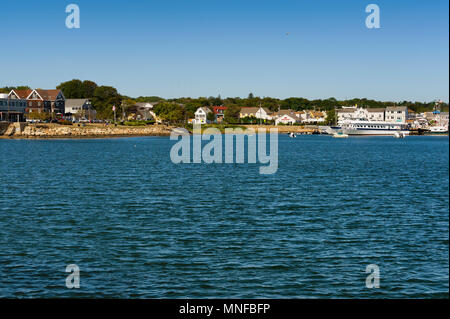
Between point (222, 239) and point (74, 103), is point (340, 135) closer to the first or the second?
point (74, 103)

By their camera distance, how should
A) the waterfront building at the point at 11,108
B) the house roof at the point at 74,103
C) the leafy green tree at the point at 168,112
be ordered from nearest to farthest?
1. the waterfront building at the point at 11,108
2. the house roof at the point at 74,103
3. the leafy green tree at the point at 168,112

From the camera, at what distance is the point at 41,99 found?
179 metres

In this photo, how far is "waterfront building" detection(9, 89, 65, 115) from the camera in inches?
6939

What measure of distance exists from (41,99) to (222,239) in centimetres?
17091

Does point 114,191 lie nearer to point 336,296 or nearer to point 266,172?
point 266,172

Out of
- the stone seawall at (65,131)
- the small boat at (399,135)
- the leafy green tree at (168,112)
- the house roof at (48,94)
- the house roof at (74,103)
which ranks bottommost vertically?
the small boat at (399,135)

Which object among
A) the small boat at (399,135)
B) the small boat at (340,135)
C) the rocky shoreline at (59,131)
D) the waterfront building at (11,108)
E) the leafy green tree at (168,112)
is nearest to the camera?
the rocky shoreline at (59,131)

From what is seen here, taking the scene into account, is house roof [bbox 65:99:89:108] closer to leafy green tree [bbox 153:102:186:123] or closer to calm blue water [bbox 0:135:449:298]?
leafy green tree [bbox 153:102:186:123]

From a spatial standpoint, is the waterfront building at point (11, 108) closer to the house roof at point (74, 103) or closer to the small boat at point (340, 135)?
the house roof at point (74, 103)

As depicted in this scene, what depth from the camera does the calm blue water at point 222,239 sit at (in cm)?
1748

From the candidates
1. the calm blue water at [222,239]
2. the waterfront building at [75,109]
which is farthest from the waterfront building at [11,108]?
the calm blue water at [222,239]

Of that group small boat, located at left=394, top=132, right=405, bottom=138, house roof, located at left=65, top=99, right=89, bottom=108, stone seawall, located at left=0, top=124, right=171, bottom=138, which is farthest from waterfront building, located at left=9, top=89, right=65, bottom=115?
small boat, located at left=394, top=132, right=405, bottom=138

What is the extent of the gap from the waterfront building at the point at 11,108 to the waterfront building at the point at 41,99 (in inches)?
82.5

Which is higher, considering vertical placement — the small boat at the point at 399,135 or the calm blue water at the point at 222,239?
the small boat at the point at 399,135
